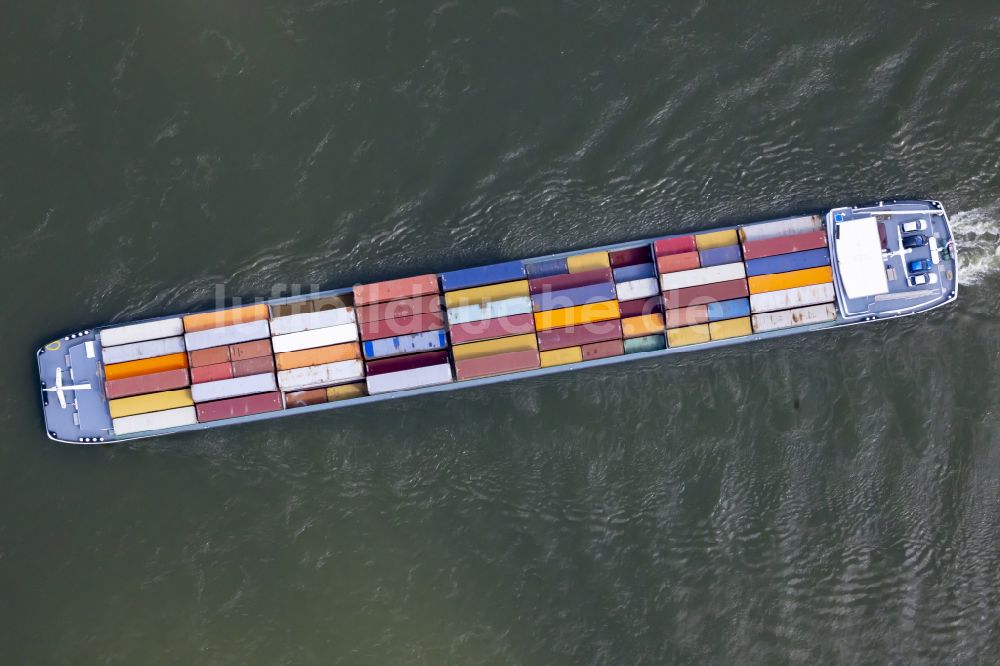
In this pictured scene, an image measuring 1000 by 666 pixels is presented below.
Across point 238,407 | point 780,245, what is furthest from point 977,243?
point 238,407

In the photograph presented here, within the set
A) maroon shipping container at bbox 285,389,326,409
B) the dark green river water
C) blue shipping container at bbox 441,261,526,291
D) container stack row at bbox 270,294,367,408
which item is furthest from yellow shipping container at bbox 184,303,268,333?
blue shipping container at bbox 441,261,526,291

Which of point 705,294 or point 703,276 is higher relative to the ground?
point 703,276

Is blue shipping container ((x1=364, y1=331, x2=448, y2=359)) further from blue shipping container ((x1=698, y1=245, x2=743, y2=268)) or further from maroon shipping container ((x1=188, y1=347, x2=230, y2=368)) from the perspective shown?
blue shipping container ((x1=698, y1=245, x2=743, y2=268))

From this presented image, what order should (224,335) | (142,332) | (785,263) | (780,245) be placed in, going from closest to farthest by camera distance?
(224,335)
(142,332)
(780,245)
(785,263)

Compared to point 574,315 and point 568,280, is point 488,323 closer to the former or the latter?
point 574,315

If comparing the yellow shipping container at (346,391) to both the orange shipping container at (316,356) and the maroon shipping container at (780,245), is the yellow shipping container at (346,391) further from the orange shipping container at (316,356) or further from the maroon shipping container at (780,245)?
the maroon shipping container at (780,245)

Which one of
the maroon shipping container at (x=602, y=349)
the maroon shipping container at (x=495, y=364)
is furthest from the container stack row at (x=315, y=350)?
the maroon shipping container at (x=602, y=349)

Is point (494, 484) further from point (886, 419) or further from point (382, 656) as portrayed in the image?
point (886, 419)
